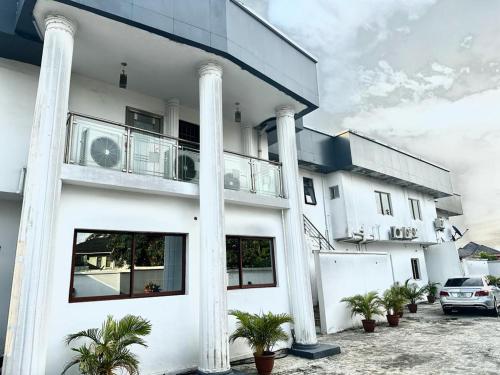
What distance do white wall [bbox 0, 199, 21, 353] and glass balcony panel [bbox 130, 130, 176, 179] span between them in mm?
3096

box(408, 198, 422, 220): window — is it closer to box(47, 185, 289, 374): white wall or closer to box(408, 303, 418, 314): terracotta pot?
box(408, 303, 418, 314): terracotta pot

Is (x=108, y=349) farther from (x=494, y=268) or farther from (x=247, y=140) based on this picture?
(x=494, y=268)

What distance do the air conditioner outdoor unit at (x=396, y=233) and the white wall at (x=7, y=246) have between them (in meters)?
17.0

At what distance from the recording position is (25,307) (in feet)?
17.7

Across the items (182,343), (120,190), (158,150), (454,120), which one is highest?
(454,120)

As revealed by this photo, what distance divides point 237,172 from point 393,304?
28.7 ft

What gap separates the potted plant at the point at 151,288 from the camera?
7576 mm

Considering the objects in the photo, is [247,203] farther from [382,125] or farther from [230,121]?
[382,125]

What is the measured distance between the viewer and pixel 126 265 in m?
7.43

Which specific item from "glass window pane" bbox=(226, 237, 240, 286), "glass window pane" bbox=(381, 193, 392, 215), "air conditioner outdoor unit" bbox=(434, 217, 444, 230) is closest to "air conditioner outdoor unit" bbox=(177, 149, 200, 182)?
"glass window pane" bbox=(226, 237, 240, 286)

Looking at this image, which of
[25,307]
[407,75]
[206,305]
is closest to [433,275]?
[407,75]

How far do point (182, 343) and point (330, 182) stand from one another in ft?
39.2

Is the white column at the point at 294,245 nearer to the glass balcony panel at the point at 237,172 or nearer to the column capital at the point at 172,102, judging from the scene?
the glass balcony panel at the point at 237,172

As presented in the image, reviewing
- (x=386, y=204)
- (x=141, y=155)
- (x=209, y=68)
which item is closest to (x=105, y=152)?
(x=141, y=155)
